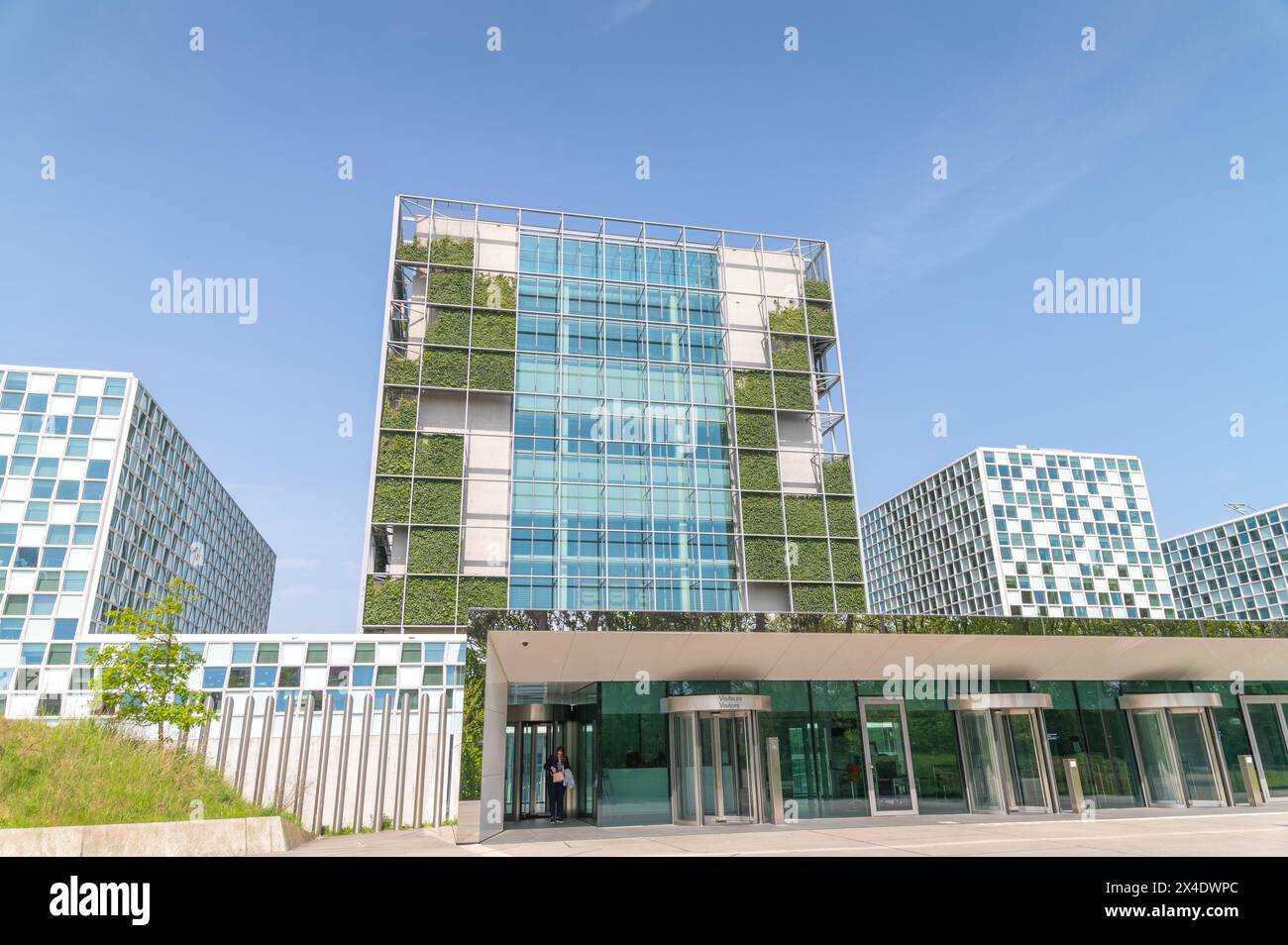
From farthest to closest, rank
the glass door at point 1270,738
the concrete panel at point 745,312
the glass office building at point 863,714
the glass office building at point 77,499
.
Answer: the glass office building at point 77,499
the concrete panel at point 745,312
the glass door at point 1270,738
the glass office building at point 863,714

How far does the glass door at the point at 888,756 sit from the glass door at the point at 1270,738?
998 cm

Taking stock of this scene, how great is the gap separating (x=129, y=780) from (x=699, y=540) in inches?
1233

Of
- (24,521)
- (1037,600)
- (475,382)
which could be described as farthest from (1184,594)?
(24,521)

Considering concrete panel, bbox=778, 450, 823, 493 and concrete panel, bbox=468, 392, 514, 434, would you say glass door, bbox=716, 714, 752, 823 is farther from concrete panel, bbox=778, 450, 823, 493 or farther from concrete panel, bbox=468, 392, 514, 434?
concrete panel, bbox=778, 450, 823, 493

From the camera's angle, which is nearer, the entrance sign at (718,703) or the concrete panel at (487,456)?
the entrance sign at (718,703)

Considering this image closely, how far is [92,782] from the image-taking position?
1203 cm

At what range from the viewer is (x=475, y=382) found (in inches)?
1649

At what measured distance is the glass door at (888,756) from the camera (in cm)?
1814

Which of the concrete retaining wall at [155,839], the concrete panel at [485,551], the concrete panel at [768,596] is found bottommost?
the concrete retaining wall at [155,839]

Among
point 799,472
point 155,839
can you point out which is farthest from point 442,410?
point 155,839

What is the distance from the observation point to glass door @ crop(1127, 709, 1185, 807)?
768 inches

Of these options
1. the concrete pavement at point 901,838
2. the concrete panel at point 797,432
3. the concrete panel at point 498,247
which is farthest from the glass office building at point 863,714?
the concrete panel at point 498,247

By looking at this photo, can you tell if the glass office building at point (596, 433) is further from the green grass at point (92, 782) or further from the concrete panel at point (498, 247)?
the green grass at point (92, 782)
